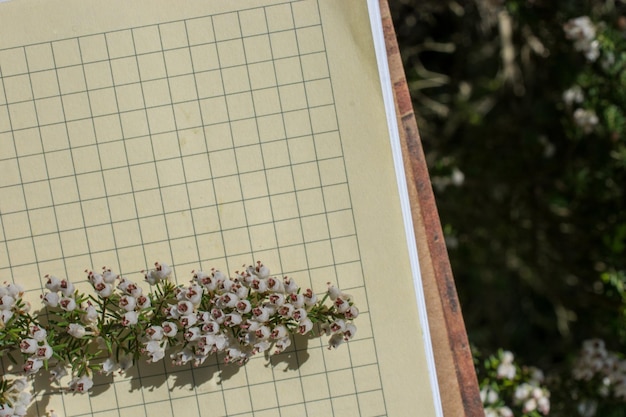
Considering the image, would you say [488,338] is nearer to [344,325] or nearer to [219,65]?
Answer: [344,325]

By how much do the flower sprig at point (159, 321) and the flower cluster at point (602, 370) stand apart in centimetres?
86

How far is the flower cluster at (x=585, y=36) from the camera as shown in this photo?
1.92m

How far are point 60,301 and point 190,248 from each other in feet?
1.03

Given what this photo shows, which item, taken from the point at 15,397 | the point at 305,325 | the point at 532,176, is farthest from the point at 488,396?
the point at 15,397

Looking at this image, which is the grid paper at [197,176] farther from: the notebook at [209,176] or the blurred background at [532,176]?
the blurred background at [532,176]

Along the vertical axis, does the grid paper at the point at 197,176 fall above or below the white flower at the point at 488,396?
above

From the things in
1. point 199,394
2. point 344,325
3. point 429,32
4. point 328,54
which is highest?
point 429,32

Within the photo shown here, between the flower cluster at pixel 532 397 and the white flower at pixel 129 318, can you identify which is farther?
the flower cluster at pixel 532 397

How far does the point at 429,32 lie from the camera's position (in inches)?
110

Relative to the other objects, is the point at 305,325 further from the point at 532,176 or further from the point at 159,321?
the point at 532,176

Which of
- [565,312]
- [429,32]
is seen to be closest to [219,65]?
[429,32]

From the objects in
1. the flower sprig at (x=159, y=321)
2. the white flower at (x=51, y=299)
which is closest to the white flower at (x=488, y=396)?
the flower sprig at (x=159, y=321)

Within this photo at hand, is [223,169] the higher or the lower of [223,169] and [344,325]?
the higher

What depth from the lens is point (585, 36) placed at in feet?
6.30
